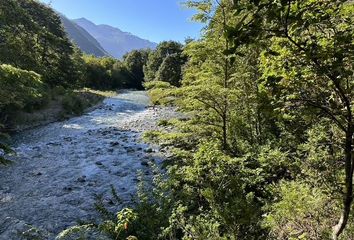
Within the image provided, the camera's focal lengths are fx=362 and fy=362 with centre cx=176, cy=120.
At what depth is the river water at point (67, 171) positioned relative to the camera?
9.33 metres

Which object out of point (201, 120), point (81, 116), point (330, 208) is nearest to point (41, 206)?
point (201, 120)

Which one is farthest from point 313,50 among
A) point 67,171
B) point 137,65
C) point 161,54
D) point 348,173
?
point 137,65

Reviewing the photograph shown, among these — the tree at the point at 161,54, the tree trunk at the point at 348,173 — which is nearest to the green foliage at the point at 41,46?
the tree trunk at the point at 348,173

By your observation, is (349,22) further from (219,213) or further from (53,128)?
(53,128)

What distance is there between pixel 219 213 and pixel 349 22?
4240mm

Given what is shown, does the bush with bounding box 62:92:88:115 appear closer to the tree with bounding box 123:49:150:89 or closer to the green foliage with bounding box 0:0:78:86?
the green foliage with bounding box 0:0:78:86

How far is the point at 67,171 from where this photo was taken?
12.9 meters

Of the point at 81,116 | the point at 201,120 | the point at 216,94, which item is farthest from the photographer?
the point at 81,116

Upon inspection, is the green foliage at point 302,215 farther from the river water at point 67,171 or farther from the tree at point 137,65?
the tree at point 137,65

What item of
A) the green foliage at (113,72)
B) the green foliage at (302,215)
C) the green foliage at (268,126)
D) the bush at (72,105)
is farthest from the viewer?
the green foliage at (113,72)

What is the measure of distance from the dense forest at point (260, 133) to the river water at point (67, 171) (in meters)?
1.79

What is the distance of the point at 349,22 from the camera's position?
10.4 feet

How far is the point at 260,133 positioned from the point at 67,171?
6996mm

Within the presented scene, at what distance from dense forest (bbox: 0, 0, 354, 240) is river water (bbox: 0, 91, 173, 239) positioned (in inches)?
70.3
